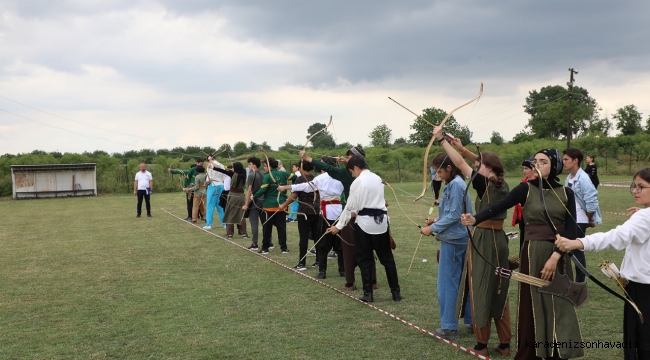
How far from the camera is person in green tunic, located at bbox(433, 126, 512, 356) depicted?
5289mm

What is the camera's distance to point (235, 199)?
13930 mm

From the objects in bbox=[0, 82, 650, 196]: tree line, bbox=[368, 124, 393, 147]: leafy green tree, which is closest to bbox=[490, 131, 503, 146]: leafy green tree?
bbox=[0, 82, 650, 196]: tree line

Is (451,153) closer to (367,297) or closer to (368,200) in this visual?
(368,200)

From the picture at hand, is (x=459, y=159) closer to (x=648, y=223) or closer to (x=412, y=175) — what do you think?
(x=648, y=223)

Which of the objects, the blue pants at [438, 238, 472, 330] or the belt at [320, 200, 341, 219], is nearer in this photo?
the blue pants at [438, 238, 472, 330]

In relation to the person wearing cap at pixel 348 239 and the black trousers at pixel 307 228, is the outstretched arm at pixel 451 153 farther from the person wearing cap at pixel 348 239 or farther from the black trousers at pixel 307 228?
the black trousers at pixel 307 228

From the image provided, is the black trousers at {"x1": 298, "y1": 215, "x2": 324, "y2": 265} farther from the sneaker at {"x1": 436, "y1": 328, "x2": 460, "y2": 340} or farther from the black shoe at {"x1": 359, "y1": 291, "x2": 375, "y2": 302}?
the sneaker at {"x1": 436, "y1": 328, "x2": 460, "y2": 340}

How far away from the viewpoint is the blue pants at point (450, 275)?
594 centimetres

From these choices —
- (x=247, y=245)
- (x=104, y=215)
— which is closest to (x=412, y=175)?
(x=104, y=215)

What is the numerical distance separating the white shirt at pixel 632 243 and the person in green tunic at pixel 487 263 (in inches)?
49.7

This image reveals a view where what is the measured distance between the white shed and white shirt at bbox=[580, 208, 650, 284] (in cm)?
3287

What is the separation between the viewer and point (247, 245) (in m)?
13.1

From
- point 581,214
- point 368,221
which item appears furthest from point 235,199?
point 581,214

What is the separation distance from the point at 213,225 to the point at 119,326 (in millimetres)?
10727
